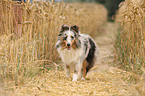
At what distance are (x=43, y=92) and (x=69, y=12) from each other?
182 inches

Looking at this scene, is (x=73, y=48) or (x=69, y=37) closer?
(x=69, y=37)

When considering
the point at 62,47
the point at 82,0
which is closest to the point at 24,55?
the point at 62,47

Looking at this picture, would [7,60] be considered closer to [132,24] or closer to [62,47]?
[62,47]

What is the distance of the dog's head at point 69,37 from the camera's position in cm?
418

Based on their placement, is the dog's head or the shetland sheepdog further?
the shetland sheepdog

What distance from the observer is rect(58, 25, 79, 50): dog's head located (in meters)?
4.18

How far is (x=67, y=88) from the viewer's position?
11.9 ft

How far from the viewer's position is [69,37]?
4.23m

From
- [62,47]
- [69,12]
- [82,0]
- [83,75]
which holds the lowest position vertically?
[83,75]

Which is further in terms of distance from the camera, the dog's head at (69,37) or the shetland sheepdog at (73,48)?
the shetland sheepdog at (73,48)

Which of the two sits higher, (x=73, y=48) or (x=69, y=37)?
(x=69, y=37)

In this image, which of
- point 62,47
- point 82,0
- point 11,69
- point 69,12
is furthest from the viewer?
point 82,0

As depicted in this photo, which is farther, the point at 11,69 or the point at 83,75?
the point at 83,75

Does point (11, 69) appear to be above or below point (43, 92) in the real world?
above
